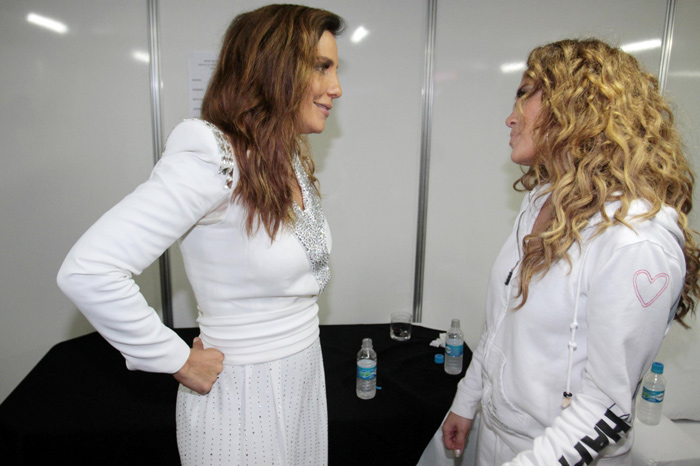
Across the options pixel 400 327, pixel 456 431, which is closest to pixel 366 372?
pixel 456 431

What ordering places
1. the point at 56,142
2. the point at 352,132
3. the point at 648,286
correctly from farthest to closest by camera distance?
1. the point at 352,132
2. the point at 56,142
3. the point at 648,286

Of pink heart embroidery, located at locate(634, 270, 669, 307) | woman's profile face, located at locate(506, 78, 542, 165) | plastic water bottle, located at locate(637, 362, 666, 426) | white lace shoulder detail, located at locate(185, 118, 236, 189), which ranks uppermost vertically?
woman's profile face, located at locate(506, 78, 542, 165)

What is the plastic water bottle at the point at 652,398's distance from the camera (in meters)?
1.78

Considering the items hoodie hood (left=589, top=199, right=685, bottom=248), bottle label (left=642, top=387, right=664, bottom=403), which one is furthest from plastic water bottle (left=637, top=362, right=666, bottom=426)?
hoodie hood (left=589, top=199, right=685, bottom=248)

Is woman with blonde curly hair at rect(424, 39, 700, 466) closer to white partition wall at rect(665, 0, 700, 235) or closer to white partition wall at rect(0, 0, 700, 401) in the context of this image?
white partition wall at rect(0, 0, 700, 401)

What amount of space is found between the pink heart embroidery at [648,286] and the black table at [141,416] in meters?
0.92

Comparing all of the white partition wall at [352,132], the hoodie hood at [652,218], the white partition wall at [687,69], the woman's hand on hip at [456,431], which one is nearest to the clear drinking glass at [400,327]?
the white partition wall at [352,132]

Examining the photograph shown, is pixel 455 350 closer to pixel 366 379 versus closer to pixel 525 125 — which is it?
pixel 366 379

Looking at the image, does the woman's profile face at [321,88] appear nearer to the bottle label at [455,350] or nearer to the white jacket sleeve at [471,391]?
the white jacket sleeve at [471,391]

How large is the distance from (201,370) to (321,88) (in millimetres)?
696

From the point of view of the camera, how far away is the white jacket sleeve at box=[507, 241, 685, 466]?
0.73m

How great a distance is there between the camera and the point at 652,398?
5.85 ft

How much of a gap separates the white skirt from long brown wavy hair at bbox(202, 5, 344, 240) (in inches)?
12.2

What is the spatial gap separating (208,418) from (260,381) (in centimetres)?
13
